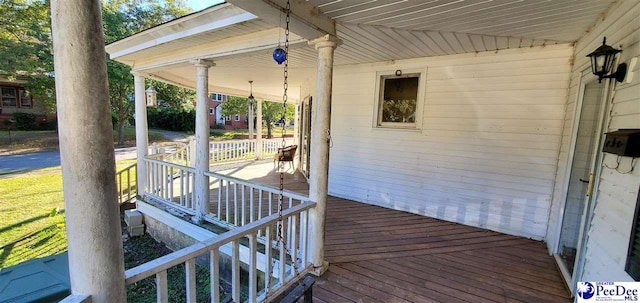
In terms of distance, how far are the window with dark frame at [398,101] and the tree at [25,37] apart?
1155 centimetres

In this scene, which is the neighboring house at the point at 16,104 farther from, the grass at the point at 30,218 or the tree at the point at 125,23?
the grass at the point at 30,218

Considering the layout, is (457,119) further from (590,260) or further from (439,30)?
(590,260)

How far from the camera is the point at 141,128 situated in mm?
4707

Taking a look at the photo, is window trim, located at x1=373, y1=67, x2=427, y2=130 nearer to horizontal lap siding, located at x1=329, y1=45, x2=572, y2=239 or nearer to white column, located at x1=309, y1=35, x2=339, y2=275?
horizontal lap siding, located at x1=329, y1=45, x2=572, y2=239

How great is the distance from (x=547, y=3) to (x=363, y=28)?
4.62 ft

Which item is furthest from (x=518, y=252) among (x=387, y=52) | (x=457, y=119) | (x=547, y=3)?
(x=387, y=52)

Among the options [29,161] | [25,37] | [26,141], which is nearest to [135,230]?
[29,161]

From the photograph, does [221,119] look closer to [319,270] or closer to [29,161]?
[29,161]

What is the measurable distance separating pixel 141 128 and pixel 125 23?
387 inches

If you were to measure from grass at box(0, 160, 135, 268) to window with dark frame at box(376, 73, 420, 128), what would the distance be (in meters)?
5.64

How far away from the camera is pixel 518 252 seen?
123 inches

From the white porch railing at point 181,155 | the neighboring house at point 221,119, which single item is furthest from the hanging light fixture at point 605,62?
the neighboring house at point 221,119

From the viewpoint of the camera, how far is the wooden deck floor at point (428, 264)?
2338mm

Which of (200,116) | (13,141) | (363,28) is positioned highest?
(363,28)
